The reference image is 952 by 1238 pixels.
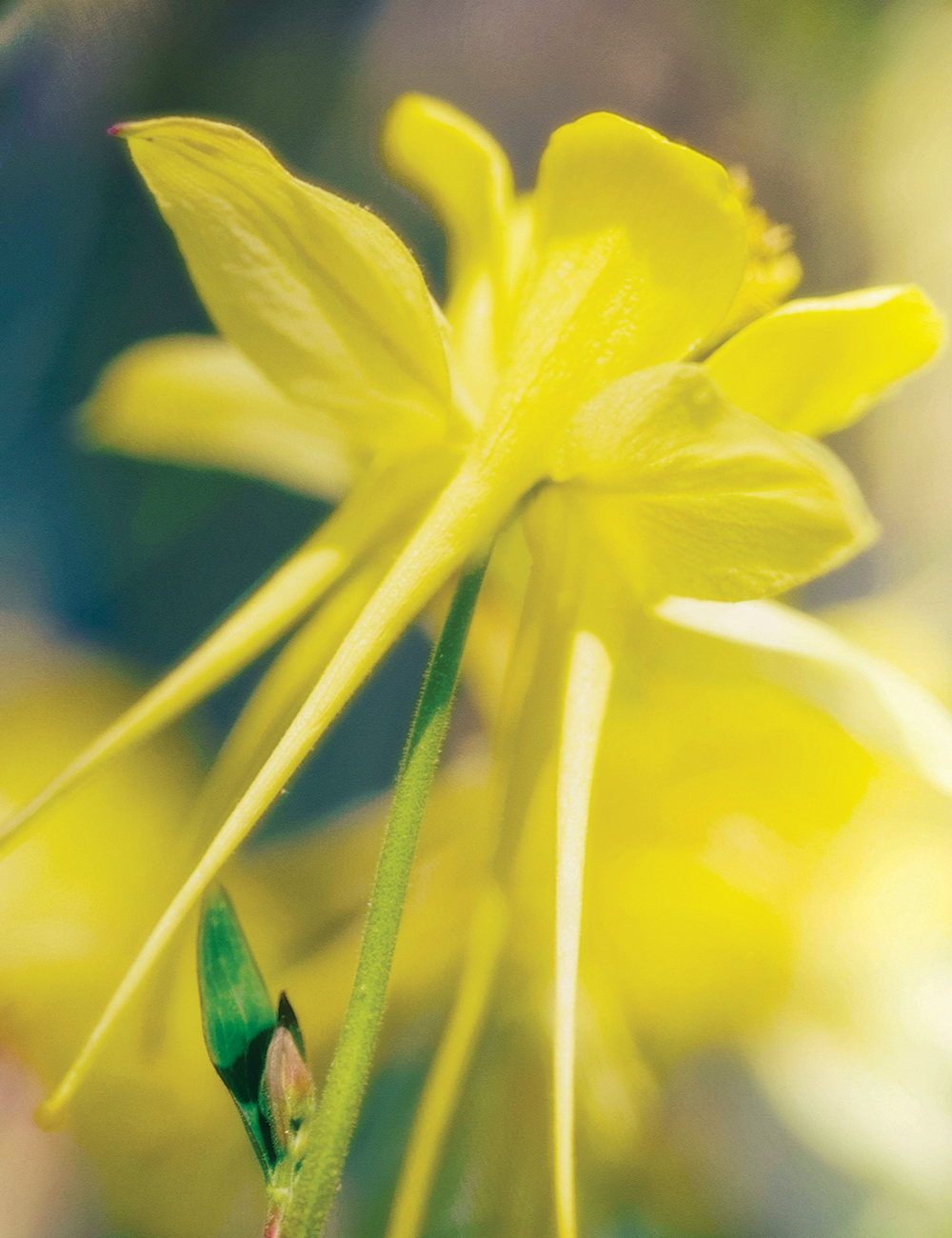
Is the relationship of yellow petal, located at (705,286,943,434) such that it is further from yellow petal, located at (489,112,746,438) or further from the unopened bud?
the unopened bud

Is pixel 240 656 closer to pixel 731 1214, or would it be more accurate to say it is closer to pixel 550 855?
pixel 550 855

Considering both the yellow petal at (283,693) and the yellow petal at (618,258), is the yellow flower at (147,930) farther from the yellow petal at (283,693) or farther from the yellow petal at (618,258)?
the yellow petal at (618,258)

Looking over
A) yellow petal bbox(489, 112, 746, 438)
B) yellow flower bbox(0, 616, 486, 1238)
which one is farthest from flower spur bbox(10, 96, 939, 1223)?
yellow flower bbox(0, 616, 486, 1238)

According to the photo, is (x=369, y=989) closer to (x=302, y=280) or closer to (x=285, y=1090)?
(x=285, y=1090)

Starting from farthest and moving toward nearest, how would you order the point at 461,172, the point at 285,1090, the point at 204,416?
the point at 204,416 < the point at 461,172 < the point at 285,1090

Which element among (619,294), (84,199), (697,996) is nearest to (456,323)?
(619,294)

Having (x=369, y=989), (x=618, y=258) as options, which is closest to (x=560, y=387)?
(x=618, y=258)

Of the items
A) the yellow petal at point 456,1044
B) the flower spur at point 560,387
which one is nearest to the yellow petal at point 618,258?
the flower spur at point 560,387
